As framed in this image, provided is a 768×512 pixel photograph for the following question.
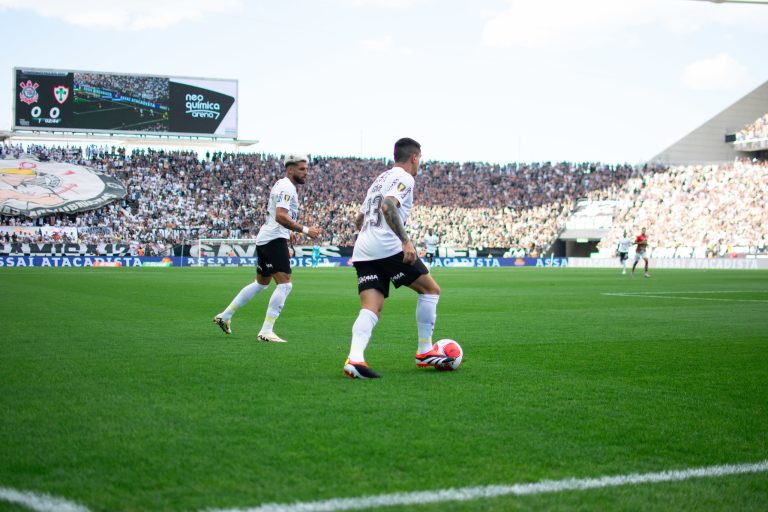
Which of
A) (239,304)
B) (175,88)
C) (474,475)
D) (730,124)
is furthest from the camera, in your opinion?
(730,124)

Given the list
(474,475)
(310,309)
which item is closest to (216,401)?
(474,475)

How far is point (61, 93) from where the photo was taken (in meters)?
55.3

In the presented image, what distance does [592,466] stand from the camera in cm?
415

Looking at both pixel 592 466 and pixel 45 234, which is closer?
pixel 592 466

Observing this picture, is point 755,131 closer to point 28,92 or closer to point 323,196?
point 323,196

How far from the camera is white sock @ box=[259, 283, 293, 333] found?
9875 mm

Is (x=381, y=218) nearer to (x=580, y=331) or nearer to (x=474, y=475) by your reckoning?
(x=474, y=475)

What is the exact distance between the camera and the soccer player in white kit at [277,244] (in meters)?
9.86

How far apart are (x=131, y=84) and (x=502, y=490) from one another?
57.6 metres

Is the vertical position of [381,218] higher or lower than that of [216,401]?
higher

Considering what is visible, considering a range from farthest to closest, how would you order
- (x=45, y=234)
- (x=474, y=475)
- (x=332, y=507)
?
1. (x=45, y=234)
2. (x=474, y=475)
3. (x=332, y=507)

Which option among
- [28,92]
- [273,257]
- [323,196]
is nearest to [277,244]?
[273,257]

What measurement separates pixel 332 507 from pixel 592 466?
1469mm

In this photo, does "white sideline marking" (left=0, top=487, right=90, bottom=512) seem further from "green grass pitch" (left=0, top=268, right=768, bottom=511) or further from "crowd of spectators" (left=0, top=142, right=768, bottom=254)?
"crowd of spectators" (left=0, top=142, right=768, bottom=254)
